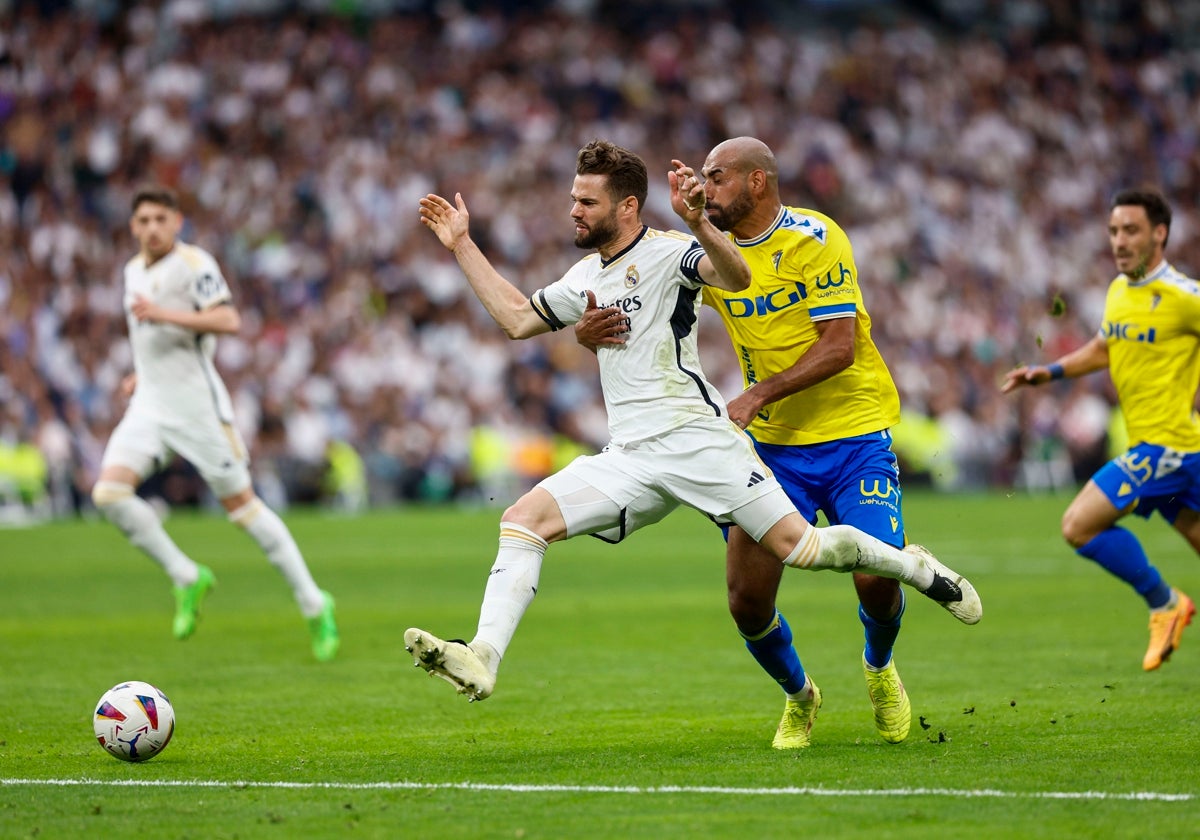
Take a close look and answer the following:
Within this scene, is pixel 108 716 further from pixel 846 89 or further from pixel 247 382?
pixel 846 89

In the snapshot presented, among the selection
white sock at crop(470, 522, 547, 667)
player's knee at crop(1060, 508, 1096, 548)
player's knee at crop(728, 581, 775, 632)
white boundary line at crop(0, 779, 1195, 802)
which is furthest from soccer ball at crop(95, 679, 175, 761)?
player's knee at crop(1060, 508, 1096, 548)

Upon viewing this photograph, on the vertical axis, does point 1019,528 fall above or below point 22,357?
below

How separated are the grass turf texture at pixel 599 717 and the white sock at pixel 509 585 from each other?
0.60m

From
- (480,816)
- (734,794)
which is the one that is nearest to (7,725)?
(480,816)

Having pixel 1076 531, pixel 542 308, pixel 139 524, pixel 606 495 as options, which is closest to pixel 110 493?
pixel 139 524

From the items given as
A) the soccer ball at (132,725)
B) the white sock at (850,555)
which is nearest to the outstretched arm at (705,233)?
the white sock at (850,555)

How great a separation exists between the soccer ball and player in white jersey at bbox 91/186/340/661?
4.21 metres

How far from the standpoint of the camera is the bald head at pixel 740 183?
766 centimetres

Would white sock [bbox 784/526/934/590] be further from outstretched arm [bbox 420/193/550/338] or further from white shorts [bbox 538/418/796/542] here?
outstretched arm [bbox 420/193/550/338]

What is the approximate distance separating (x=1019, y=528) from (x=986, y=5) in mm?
22302

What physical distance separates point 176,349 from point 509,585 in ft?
18.6

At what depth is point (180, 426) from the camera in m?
11.8

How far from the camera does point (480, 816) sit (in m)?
5.88

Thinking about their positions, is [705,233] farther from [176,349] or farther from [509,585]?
[176,349]
